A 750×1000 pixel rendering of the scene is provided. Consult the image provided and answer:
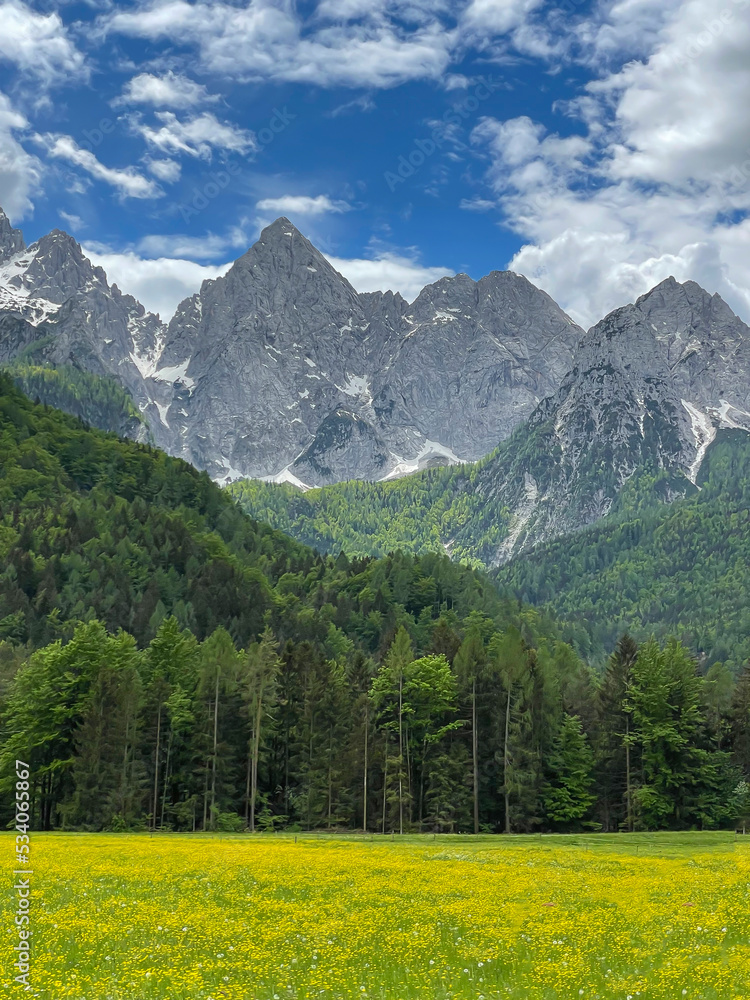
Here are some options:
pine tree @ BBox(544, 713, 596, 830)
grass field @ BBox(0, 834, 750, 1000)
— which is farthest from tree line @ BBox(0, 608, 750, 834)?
grass field @ BBox(0, 834, 750, 1000)

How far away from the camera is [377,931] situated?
73.5 ft

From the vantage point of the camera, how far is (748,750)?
8969 centimetres

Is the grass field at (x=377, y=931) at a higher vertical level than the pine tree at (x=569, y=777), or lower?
higher

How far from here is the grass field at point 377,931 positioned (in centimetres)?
1750

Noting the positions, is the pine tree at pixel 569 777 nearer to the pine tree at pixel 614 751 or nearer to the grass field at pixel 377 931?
the pine tree at pixel 614 751

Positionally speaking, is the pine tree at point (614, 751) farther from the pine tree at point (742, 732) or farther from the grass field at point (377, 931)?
the grass field at point (377, 931)

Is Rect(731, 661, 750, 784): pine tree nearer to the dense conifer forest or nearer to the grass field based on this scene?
the dense conifer forest

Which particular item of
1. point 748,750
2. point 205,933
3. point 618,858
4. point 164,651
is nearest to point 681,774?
point 748,750

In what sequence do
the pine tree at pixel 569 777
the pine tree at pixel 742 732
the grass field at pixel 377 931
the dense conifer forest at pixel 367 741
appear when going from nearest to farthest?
the grass field at pixel 377 931 < the dense conifer forest at pixel 367 741 < the pine tree at pixel 569 777 < the pine tree at pixel 742 732

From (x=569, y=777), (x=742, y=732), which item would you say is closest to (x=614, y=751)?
(x=569, y=777)

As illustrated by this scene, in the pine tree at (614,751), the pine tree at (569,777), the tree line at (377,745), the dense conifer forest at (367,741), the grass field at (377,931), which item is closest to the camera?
the grass field at (377,931)

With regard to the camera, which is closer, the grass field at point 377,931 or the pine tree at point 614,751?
the grass field at point 377,931

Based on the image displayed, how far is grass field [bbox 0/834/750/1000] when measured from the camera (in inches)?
689

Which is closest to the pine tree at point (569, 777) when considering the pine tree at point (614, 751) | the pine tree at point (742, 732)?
the pine tree at point (614, 751)
